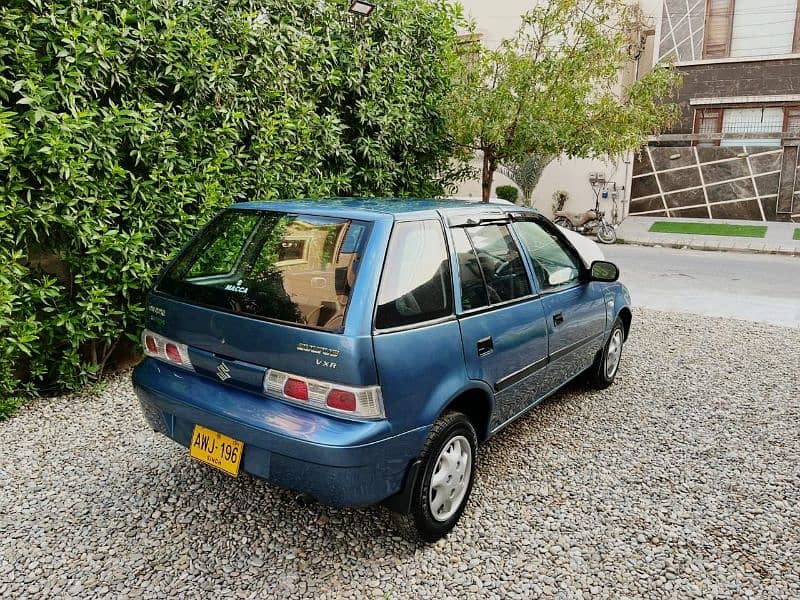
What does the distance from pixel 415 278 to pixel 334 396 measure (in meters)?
0.66

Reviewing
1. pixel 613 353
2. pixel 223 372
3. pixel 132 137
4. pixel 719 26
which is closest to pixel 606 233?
pixel 719 26

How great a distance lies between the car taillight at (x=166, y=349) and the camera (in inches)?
109

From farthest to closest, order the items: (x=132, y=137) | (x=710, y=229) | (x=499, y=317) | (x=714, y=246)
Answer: (x=710, y=229), (x=714, y=246), (x=132, y=137), (x=499, y=317)

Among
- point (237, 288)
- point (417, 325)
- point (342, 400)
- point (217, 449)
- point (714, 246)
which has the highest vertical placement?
point (237, 288)

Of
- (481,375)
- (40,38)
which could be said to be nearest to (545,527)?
(481,375)

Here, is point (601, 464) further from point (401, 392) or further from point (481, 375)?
point (401, 392)

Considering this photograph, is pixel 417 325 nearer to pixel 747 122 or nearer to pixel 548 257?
pixel 548 257

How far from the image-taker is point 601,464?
3.52 m

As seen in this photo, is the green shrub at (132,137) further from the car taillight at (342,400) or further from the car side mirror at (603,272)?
the car side mirror at (603,272)

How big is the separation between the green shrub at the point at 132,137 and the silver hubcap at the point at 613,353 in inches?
113

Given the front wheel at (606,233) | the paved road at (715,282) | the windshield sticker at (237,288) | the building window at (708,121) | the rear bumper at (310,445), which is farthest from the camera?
the building window at (708,121)

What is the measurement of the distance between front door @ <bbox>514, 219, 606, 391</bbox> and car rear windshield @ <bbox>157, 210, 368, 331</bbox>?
4.40 ft

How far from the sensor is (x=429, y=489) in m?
2.59

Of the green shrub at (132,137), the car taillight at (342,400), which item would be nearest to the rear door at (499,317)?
the car taillight at (342,400)
